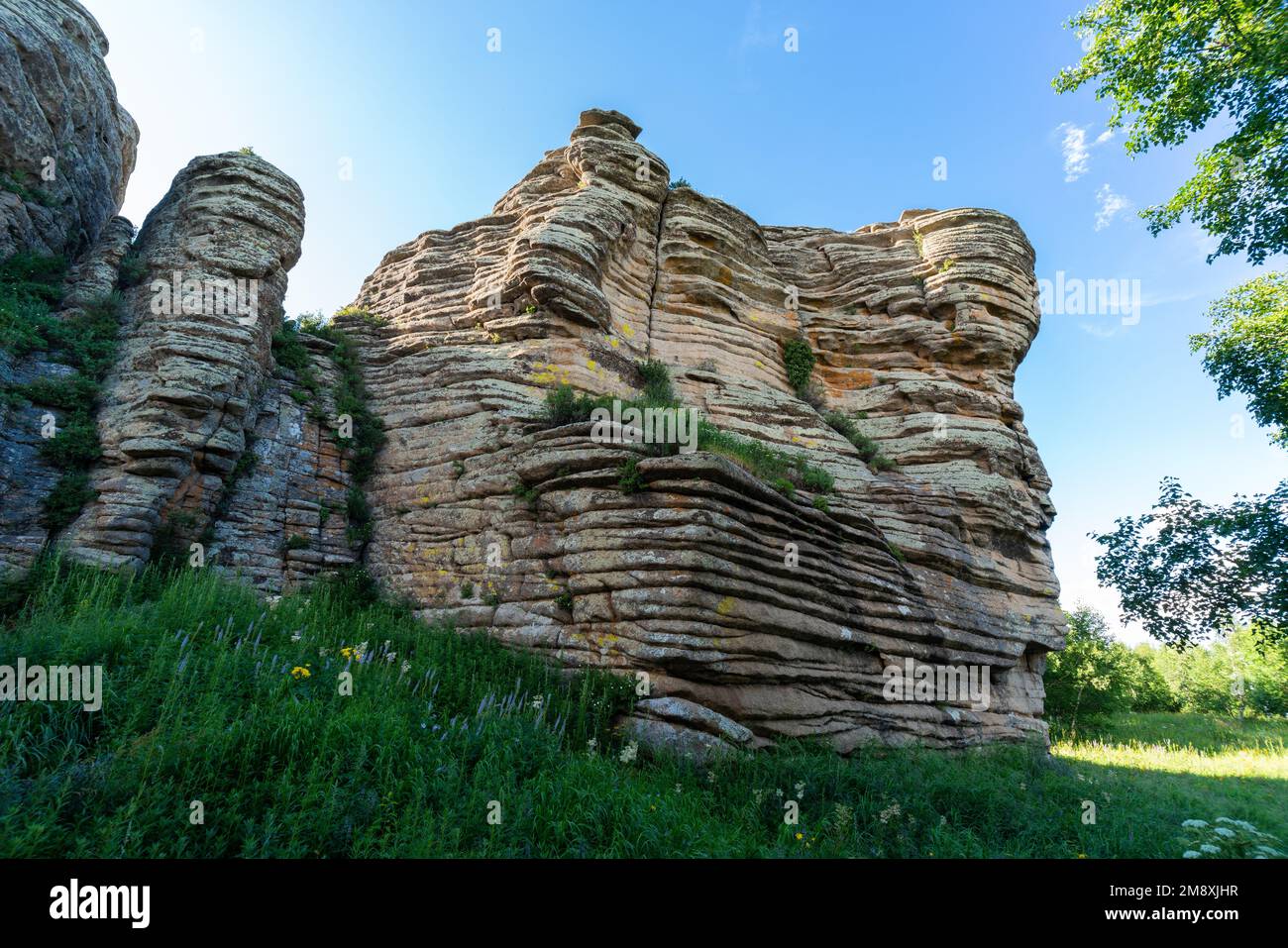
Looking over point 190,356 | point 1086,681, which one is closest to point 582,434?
point 190,356


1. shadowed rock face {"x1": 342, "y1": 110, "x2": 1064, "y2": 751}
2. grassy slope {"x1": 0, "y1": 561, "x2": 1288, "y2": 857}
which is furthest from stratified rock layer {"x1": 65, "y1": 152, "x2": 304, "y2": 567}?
shadowed rock face {"x1": 342, "y1": 110, "x2": 1064, "y2": 751}

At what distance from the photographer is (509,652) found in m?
9.14

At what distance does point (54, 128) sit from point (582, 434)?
49.3 ft

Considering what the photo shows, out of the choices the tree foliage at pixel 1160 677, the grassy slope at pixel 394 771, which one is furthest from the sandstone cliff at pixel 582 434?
the tree foliage at pixel 1160 677

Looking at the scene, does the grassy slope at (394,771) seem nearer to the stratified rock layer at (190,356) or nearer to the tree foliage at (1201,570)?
the stratified rock layer at (190,356)

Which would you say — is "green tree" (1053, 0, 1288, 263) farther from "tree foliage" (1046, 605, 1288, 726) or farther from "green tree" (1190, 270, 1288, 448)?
"tree foliage" (1046, 605, 1288, 726)

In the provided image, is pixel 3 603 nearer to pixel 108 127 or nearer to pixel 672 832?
pixel 672 832

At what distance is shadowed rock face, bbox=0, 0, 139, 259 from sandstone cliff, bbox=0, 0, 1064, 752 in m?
0.10

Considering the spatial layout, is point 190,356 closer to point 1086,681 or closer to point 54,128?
A: point 54,128

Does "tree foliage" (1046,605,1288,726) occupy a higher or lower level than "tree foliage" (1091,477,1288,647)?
lower

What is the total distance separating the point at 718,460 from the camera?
949 centimetres

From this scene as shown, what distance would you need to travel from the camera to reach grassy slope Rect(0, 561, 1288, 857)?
4141 millimetres

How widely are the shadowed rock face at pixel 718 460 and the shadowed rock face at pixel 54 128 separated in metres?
6.49

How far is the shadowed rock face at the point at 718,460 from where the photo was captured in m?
8.96
